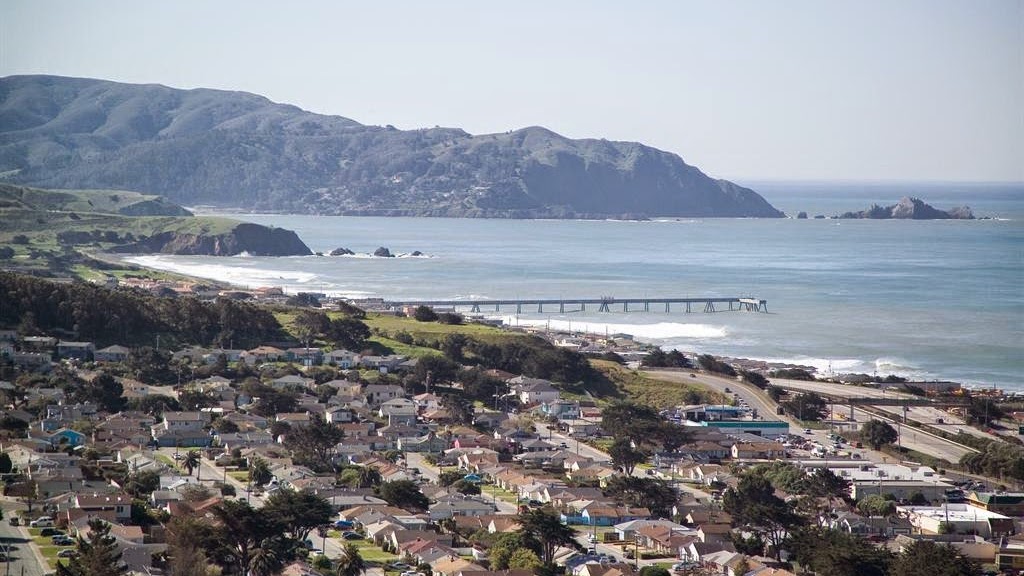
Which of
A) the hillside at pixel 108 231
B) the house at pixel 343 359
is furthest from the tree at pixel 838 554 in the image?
the hillside at pixel 108 231

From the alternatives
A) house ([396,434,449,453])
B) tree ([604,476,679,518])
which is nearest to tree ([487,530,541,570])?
tree ([604,476,679,518])

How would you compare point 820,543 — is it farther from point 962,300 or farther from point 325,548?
point 962,300

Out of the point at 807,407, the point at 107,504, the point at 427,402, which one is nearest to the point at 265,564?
the point at 107,504

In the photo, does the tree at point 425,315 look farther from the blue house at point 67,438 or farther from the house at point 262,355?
the blue house at point 67,438

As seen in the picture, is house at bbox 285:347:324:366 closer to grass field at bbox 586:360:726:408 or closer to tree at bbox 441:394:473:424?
tree at bbox 441:394:473:424

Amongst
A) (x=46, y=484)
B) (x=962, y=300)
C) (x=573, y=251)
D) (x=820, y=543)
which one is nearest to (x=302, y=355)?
(x=46, y=484)

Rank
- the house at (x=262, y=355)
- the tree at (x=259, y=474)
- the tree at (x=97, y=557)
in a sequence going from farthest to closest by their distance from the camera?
the house at (x=262, y=355)
the tree at (x=259, y=474)
the tree at (x=97, y=557)

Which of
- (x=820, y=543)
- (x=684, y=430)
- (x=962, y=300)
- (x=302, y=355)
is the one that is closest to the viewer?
(x=820, y=543)

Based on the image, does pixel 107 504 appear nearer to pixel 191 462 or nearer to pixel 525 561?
pixel 191 462
